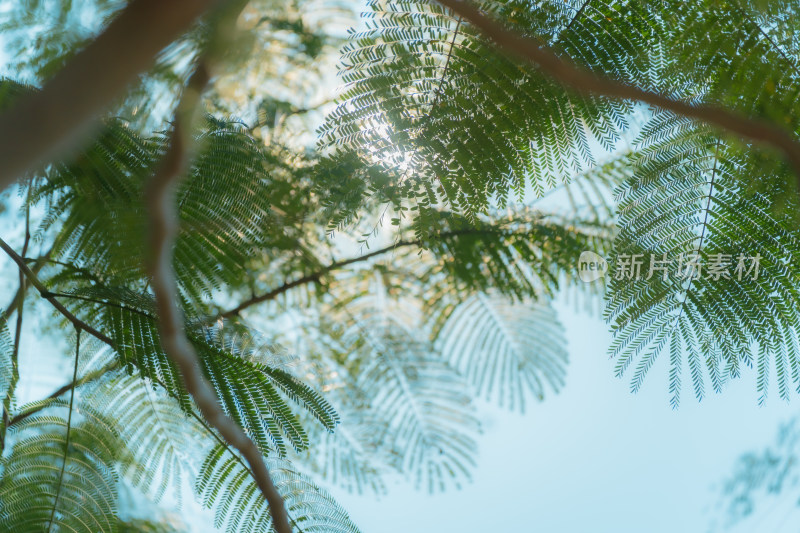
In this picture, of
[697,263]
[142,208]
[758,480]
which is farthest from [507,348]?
[758,480]

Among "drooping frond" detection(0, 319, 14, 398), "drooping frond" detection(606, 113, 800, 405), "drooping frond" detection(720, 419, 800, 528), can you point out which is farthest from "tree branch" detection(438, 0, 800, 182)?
"drooping frond" detection(720, 419, 800, 528)

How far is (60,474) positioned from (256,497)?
29 cm

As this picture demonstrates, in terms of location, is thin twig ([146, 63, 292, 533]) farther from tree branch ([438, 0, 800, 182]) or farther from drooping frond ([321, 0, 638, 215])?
drooping frond ([321, 0, 638, 215])

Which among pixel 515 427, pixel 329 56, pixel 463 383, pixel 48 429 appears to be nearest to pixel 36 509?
pixel 48 429

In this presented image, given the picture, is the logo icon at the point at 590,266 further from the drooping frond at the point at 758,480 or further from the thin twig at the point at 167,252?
the drooping frond at the point at 758,480

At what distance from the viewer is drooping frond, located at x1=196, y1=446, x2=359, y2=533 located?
850 millimetres

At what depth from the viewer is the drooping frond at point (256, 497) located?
2.79ft

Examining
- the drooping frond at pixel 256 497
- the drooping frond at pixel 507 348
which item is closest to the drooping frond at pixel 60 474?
the drooping frond at pixel 256 497

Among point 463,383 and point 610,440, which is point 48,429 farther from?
point 610,440

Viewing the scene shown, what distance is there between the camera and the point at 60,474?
3.03 feet

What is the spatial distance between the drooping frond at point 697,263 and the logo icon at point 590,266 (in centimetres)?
19

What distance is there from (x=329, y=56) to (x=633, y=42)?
88 cm

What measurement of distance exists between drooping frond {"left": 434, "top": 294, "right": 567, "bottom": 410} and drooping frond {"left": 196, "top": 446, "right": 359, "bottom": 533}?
0.54 m

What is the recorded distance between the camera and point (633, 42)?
0.83 metres
